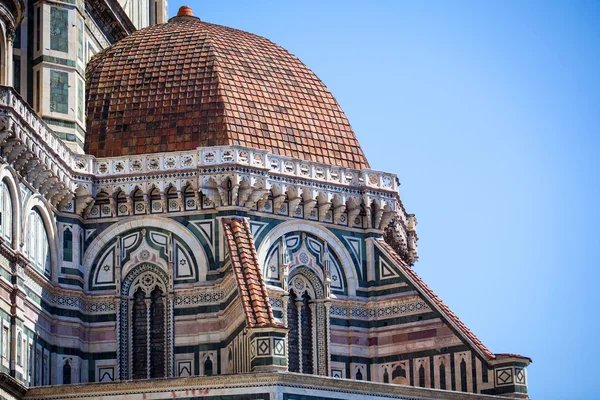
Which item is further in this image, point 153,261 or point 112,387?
point 153,261

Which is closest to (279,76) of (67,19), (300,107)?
(300,107)

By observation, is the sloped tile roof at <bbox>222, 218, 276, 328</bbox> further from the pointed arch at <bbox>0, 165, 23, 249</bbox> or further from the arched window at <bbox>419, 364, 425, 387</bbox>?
the pointed arch at <bbox>0, 165, 23, 249</bbox>

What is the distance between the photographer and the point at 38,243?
43312 mm

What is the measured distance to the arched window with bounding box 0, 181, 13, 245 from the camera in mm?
40719

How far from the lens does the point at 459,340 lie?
45.0 metres

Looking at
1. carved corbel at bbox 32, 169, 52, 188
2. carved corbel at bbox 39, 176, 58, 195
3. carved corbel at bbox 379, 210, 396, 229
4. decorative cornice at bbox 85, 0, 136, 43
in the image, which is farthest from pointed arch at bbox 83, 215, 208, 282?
decorative cornice at bbox 85, 0, 136, 43

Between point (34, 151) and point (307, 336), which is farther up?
point (34, 151)

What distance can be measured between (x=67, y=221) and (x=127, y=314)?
2467 mm

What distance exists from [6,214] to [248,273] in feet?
18.4

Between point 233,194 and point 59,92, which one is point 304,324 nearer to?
point 233,194

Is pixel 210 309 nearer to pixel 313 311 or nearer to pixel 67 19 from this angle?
pixel 313 311

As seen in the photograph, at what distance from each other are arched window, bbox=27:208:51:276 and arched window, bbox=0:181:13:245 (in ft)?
4.21

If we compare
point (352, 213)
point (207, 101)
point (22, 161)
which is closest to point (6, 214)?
point (22, 161)

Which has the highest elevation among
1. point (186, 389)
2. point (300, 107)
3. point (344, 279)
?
point (300, 107)
